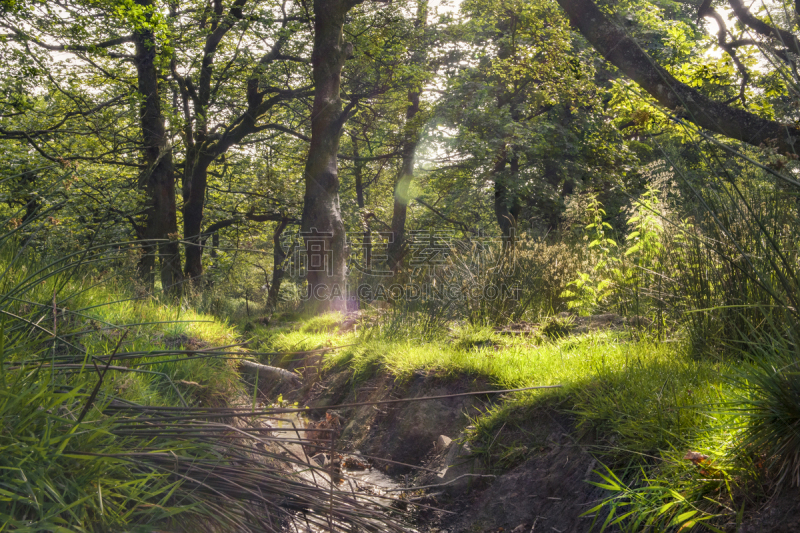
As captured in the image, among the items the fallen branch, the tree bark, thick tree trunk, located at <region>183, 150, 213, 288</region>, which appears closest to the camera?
the tree bark

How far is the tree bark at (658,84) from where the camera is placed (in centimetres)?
433

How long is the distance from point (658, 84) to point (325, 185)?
6025mm

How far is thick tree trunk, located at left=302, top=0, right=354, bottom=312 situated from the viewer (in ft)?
30.8

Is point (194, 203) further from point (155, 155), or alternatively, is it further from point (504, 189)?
point (504, 189)

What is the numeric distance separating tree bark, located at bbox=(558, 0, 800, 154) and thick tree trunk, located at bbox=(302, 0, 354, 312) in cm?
503

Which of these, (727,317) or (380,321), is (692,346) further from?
(380,321)

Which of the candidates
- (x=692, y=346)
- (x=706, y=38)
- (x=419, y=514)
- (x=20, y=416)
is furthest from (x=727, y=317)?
(x=706, y=38)

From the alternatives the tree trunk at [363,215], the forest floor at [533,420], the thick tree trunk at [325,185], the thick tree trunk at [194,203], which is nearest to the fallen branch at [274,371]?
the forest floor at [533,420]

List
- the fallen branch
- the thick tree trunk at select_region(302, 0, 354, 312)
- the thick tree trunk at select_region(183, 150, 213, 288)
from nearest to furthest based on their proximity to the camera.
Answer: the fallen branch < the thick tree trunk at select_region(302, 0, 354, 312) < the thick tree trunk at select_region(183, 150, 213, 288)

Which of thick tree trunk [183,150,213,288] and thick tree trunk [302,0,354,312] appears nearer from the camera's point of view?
thick tree trunk [302,0,354,312]

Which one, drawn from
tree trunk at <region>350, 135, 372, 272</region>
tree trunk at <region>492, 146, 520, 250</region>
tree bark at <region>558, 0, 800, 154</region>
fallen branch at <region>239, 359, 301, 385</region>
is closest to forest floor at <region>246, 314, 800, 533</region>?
fallen branch at <region>239, 359, 301, 385</region>

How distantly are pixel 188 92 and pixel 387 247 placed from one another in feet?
24.8

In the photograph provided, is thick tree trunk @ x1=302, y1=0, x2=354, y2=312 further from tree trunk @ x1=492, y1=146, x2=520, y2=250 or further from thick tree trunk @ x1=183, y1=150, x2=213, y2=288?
tree trunk @ x1=492, y1=146, x2=520, y2=250

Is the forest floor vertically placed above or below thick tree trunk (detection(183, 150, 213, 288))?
below
